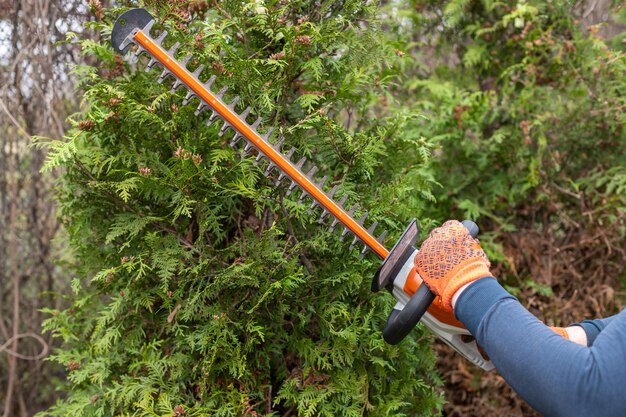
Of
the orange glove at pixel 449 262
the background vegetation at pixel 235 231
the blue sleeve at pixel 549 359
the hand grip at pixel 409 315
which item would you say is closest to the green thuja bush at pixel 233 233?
the background vegetation at pixel 235 231

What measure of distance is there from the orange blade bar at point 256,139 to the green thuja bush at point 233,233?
12cm

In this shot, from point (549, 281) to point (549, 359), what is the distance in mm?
2523

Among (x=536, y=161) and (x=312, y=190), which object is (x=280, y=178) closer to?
(x=312, y=190)

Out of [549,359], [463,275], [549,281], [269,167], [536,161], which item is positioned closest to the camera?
[549,359]

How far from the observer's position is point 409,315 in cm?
175

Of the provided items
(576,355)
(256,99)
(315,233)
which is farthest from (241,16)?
(576,355)

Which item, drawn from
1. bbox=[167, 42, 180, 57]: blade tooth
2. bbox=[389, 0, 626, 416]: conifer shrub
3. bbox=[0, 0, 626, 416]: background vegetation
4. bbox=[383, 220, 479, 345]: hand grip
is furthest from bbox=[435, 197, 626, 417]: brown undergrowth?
bbox=[167, 42, 180, 57]: blade tooth

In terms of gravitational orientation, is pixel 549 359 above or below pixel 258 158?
below

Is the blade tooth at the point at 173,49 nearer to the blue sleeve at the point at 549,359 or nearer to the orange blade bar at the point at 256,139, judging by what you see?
the orange blade bar at the point at 256,139

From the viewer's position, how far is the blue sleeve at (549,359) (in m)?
1.48

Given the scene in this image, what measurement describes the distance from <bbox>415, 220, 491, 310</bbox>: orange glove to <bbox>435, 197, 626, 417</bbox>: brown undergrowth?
2.17 meters

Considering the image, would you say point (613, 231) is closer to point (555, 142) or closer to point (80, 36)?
point (555, 142)

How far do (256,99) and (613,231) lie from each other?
277cm

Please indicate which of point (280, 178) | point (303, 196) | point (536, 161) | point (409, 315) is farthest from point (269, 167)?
point (536, 161)
